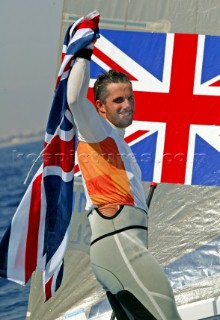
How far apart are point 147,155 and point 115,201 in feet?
3.81

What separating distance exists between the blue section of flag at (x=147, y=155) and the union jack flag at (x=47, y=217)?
0.93 meters

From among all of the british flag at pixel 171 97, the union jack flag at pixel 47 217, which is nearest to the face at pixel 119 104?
the union jack flag at pixel 47 217

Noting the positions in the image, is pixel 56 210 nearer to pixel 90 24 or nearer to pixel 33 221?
pixel 33 221

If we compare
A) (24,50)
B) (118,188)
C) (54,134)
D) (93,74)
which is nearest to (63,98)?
(54,134)

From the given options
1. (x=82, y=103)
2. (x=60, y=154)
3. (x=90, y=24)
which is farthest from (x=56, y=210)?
(x=90, y=24)

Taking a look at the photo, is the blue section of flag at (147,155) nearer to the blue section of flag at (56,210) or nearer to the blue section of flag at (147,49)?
the blue section of flag at (147,49)

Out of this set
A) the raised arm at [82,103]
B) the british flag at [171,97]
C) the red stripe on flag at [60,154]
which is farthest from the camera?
the british flag at [171,97]

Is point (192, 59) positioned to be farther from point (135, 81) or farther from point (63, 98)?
point (63, 98)

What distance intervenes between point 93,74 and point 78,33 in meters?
1.10

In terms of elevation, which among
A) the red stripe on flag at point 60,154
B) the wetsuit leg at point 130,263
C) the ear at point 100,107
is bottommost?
the wetsuit leg at point 130,263

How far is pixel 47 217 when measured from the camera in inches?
104

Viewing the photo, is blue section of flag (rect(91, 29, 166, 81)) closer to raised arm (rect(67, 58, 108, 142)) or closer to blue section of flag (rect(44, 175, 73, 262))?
blue section of flag (rect(44, 175, 73, 262))

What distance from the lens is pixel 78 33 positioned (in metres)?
2.40

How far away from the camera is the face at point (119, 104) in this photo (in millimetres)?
2453
